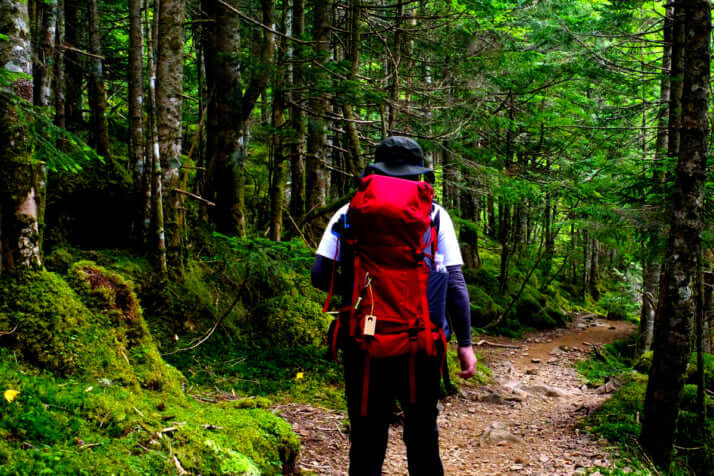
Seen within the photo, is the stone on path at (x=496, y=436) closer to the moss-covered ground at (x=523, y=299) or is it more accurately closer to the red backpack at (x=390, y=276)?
the red backpack at (x=390, y=276)

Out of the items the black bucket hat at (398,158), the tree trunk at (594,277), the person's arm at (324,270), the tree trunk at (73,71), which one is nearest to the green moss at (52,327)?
the person's arm at (324,270)

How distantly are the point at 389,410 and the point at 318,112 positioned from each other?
22.7 feet

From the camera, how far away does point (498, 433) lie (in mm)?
6371

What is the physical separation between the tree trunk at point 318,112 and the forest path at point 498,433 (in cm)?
424

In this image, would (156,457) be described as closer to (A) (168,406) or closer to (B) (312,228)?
(A) (168,406)

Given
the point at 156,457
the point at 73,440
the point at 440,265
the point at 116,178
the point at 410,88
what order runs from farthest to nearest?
the point at 410,88, the point at 116,178, the point at 440,265, the point at 156,457, the point at 73,440

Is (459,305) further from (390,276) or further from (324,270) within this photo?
(324,270)

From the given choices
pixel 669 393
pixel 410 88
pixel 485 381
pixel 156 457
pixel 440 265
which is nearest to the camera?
pixel 156 457

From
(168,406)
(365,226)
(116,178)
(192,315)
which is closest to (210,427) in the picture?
(168,406)

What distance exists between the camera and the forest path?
5383 millimetres

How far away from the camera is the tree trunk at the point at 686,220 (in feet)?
16.7

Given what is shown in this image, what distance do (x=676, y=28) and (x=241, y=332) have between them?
31.6 ft

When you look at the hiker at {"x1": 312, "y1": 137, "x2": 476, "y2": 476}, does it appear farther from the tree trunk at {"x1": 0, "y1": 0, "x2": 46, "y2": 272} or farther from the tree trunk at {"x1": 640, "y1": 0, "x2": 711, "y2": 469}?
the tree trunk at {"x1": 640, "y1": 0, "x2": 711, "y2": 469}

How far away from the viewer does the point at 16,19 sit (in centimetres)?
362
